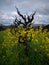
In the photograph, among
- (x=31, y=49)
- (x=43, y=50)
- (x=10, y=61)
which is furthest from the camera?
(x=31, y=49)

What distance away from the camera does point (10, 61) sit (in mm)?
9555

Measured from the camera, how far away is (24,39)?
38.0 ft

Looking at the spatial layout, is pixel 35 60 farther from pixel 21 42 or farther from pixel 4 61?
pixel 21 42

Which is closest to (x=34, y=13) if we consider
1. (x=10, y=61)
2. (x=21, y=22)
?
(x=21, y=22)

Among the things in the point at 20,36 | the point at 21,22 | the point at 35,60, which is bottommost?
the point at 35,60

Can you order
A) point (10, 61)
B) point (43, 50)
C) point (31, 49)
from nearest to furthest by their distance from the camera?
point (10, 61)
point (43, 50)
point (31, 49)

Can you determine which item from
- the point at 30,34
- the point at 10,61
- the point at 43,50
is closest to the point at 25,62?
the point at 10,61

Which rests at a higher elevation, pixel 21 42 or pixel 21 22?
pixel 21 22

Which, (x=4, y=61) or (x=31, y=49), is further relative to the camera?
(x=31, y=49)

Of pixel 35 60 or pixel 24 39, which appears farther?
pixel 24 39

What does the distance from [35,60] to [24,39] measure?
6.05ft

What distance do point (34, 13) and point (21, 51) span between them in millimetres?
2298

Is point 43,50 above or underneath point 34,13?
underneath

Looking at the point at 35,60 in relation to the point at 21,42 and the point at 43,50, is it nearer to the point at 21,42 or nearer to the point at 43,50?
the point at 43,50
